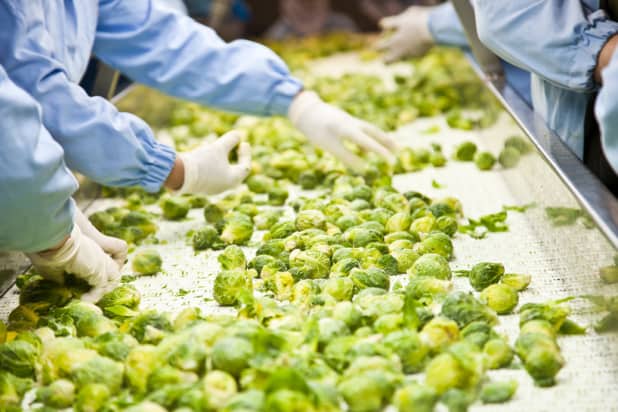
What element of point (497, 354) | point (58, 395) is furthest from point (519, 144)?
point (58, 395)

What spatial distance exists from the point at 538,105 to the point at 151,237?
1447mm

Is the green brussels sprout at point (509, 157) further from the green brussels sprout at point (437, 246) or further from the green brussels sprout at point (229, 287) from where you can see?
the green brussels sprout at point (229, 287)

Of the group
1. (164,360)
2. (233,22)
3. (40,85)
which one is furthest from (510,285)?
(233,22)

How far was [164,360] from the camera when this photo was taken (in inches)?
70.7

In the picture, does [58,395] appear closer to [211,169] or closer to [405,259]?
[405,259]

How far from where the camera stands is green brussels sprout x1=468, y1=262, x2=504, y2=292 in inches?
85.9

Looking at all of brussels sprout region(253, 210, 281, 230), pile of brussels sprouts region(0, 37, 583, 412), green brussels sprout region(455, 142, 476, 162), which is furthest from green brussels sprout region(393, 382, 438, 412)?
green brussels sprout region(455, 142, 476, 162)

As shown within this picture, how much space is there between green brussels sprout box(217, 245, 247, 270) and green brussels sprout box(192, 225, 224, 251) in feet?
0.86

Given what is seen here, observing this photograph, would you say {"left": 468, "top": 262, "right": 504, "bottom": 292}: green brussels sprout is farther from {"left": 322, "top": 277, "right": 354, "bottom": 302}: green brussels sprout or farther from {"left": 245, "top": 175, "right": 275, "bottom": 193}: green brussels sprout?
{"left": 245, "top": 175, "right": 275, "bottom": 193}: green brussels sprout

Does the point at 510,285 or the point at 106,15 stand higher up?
the point at 106,15

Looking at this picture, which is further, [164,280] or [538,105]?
[538,105]

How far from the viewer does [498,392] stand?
167 centimetres

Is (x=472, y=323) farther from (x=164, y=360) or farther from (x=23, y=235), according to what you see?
(x=23, y=235)

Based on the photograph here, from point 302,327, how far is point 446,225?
33.6 inches
